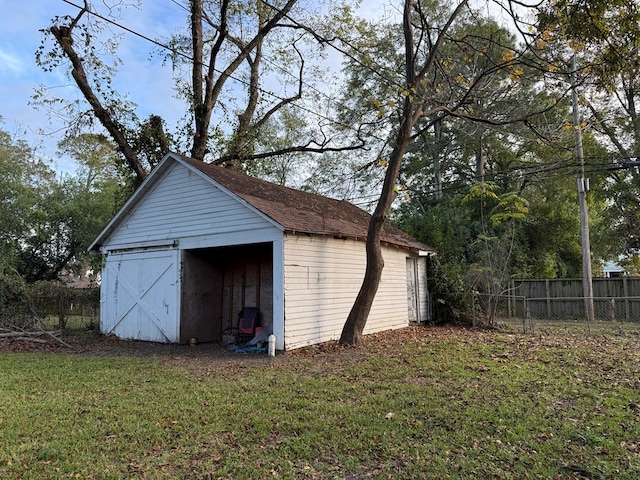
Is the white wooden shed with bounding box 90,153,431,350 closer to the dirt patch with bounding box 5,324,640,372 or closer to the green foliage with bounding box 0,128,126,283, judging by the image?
the dirt patch with bounding box 5,324,640,372

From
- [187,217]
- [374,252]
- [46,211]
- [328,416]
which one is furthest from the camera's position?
[46,211]

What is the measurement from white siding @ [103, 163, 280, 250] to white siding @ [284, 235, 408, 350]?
1141 mm

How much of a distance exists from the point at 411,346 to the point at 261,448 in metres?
6.66

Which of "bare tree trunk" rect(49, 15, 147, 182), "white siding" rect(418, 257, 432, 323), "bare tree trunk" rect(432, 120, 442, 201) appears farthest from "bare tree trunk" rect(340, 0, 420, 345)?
"bare tree trunk" rect(432, 120, 442, 201)

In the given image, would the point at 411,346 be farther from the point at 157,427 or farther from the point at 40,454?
the point at 40,454

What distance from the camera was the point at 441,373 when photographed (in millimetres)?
7332

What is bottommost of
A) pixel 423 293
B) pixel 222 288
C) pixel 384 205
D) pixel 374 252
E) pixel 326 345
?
pixel 326 345

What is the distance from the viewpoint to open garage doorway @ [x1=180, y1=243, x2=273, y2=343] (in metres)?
11.7

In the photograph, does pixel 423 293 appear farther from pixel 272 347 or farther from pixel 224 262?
pixel 272 347

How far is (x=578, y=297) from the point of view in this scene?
15367 millimetres

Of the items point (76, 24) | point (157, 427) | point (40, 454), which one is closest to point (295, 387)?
point (157, 427)

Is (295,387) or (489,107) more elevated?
(489,107)

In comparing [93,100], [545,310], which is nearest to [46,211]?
[93,100]

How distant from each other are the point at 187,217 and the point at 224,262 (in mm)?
1963
